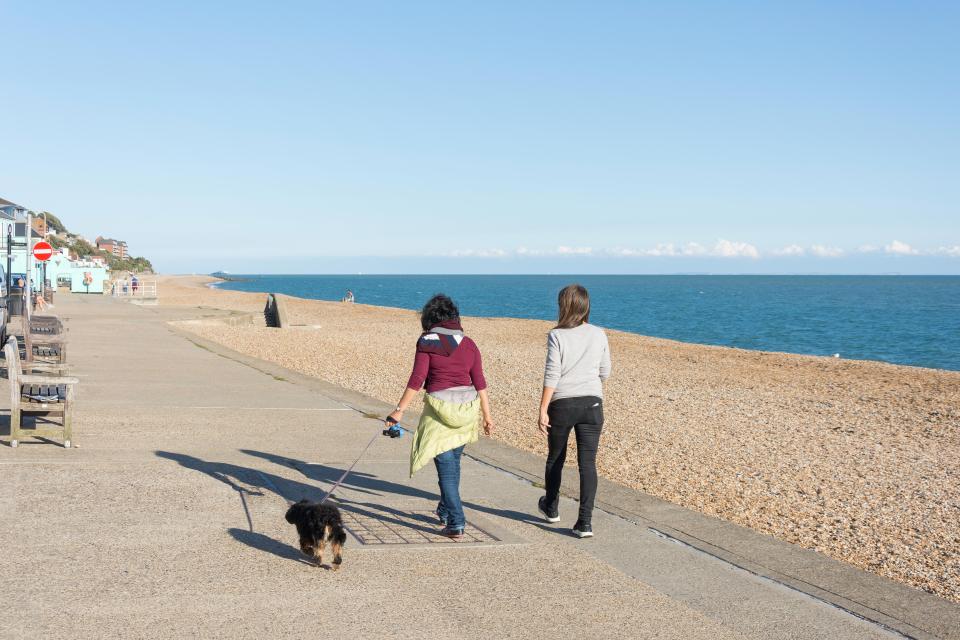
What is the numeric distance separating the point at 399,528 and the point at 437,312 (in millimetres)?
1483

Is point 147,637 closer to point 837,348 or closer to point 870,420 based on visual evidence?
point 870,420

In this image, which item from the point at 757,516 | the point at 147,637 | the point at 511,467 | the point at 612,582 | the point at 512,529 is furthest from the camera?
the point at 511,467

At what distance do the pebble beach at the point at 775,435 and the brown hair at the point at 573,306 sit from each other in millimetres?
2404

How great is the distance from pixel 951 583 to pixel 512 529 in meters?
2.74

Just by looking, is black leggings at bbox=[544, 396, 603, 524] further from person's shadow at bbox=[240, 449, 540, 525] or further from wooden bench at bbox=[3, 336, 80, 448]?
wooden bench at bbox=[3, 336, 80, 448]

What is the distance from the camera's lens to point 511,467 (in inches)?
323

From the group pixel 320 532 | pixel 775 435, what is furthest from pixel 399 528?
pixel 775 435

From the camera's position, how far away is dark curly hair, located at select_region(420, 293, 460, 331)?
18.6ft

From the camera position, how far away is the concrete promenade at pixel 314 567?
14.1ft

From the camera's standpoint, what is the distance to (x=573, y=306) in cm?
580

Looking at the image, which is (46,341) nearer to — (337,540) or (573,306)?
(337,540)

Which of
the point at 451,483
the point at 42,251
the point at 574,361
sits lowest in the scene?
the point at 451,483

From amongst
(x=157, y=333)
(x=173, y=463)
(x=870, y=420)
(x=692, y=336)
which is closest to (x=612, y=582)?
(x=173, y=463)

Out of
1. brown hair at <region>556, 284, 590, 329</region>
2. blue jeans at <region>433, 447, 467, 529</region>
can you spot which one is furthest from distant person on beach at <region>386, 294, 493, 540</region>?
brown hair at <region>556, 284, 590, 329</region>
